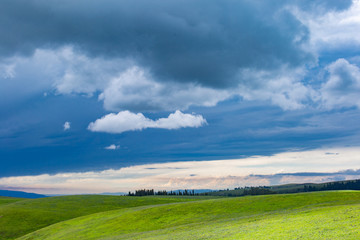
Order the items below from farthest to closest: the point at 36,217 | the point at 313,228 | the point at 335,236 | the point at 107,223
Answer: the point at 36,217 < the point at 107,223 < the point at 313,228 < the point at 335,236

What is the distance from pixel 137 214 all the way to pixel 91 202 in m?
74.4

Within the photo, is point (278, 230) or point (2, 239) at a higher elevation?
point (278, 230)

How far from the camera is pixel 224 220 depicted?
172 ft

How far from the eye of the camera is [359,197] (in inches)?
2731

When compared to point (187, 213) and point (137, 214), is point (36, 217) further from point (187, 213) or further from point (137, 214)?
point (187, 213)

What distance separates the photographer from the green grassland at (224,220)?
35.5m

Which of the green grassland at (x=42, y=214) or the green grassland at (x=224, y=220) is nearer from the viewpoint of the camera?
the green grassland at (x=224, y=220)

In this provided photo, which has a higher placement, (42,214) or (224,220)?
(224,220)

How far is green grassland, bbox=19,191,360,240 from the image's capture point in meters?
35.5

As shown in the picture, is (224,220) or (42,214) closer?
(224,220)

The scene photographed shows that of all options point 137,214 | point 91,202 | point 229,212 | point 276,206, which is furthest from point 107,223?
point 91,202

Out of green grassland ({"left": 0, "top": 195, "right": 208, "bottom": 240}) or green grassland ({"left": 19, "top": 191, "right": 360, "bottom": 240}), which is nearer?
green grassland ({"left": 19, "top": 191, "right": 360, "bottom": 240})

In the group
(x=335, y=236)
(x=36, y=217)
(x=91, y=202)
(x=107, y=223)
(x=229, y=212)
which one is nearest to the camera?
(x=335, y=236)

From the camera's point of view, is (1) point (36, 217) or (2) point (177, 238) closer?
(2) point (177, 238)
